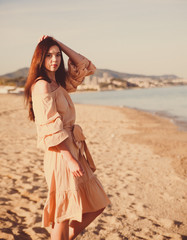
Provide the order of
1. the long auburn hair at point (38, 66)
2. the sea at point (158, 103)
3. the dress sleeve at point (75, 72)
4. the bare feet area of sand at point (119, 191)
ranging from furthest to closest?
1. the sea at point (158, 103)
2. the bare feet area of sand at point (119, 191)
3. the dress sleeve at point (75, 72)
4. the long auburn hair at point (38, 66)

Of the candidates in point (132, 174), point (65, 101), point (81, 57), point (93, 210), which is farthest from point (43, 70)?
point (132, 174)

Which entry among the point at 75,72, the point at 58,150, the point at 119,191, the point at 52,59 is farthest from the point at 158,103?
the point at 58,150

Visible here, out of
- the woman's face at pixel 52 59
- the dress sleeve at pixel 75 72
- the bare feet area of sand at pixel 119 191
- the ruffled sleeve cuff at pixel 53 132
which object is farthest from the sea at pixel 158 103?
the ruffled sleeve cuff at pixel 53 132

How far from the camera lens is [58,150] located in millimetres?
1894

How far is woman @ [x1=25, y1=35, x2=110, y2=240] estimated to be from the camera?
5.93 ft

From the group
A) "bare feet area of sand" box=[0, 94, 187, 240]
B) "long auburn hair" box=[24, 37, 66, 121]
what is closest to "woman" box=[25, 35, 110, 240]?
"long auburn hair" box=[24, 37, 66, 121]

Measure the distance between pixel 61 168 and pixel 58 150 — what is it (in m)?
0.13

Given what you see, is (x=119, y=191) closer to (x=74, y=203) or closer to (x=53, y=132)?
(x=74, y=203)

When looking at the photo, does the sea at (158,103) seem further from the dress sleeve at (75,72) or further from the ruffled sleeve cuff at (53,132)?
the ruffled sleeve cuff at (53,132)

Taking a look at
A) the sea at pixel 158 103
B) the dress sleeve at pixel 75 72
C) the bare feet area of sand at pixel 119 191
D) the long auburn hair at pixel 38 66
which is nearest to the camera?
the long auburn hair at pixel 38 66

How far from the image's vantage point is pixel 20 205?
3.51 m

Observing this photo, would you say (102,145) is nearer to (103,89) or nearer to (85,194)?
(85,194)

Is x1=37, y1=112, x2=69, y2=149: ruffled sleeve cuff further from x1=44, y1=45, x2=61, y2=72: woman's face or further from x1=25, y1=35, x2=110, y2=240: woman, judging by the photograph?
x1=44, y1=45, x2=61, y2=72: woman's face

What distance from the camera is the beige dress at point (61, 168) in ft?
5.92
